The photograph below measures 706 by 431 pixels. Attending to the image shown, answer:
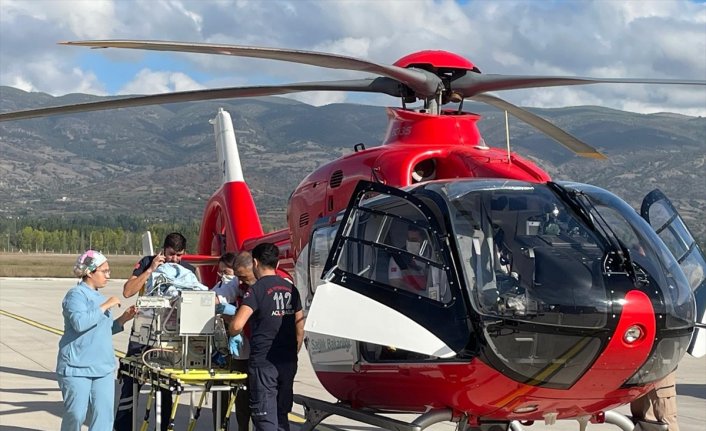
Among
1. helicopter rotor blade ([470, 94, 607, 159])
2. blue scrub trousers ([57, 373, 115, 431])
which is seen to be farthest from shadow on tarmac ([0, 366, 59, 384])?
helicopter rotor blade ([470, 94, 607, 159])

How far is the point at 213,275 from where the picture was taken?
47.3ft

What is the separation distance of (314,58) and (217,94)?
1555 mm

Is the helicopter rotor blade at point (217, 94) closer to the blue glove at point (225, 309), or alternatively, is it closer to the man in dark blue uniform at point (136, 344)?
the man in dark blue uniform at point (136, 344)

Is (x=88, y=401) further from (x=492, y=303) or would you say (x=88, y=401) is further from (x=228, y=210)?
(x=228, y=210)

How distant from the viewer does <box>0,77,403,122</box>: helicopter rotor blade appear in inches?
356

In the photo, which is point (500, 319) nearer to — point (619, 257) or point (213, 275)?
point (619, 257)

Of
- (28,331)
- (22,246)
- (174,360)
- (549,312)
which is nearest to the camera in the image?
(549,312)

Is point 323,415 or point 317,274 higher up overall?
point 317,274

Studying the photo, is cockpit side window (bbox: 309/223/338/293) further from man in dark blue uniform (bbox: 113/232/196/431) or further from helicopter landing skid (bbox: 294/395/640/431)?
man in dark blue uniform (bbox: 113/232/196/431)

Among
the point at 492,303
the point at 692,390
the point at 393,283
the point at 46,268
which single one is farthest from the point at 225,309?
the point at 46,268

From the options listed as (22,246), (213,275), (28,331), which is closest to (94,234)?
(22,246)

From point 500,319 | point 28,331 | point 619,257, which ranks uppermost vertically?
point 619,257

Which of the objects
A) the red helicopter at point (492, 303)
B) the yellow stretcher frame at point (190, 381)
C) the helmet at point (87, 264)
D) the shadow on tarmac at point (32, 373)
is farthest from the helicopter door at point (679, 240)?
the shadow on tarmac at point (32, 373)

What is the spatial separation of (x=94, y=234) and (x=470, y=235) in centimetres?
14150
